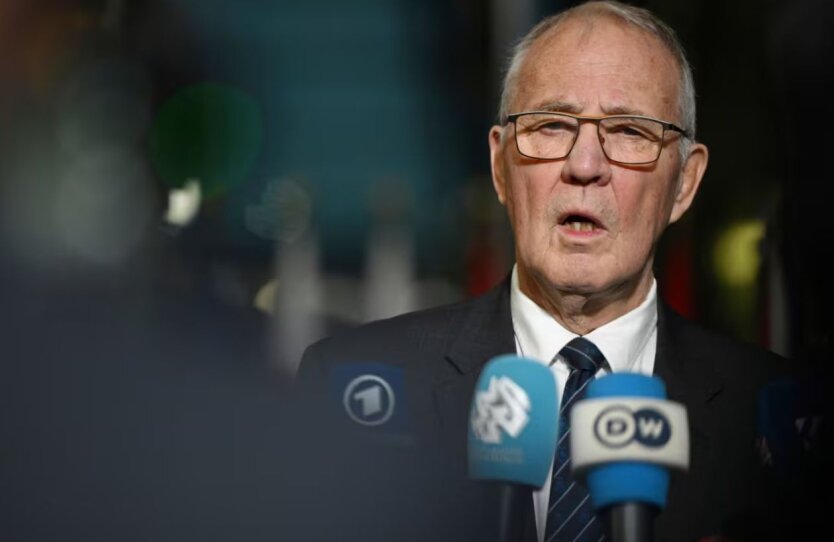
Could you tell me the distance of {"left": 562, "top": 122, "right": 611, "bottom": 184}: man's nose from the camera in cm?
154

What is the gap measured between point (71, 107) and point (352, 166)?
0.71 m

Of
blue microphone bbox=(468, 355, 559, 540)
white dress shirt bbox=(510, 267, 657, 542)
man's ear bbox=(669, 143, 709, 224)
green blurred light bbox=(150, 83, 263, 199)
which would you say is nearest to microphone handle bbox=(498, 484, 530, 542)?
blue microphone bbox=(468, 355, 559, 540)

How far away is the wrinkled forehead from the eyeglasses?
0.02 meters

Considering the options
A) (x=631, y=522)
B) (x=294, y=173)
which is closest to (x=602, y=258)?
(x=631, y=522)

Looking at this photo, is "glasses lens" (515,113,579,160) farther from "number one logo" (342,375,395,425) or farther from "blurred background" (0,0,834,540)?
"number one logo" (342,375,395,425)

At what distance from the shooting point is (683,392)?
1.61 meters

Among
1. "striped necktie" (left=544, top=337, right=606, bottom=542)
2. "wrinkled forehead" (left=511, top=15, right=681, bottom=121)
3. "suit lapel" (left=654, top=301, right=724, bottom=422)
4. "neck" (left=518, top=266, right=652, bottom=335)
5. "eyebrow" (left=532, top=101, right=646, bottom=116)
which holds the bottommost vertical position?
Answer: "striped necktie" (left=544, top=337, right=606, bottom=542)

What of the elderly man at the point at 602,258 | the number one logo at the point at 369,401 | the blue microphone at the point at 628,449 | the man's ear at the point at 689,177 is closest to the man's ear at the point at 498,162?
the elderly man at the point at 602,258

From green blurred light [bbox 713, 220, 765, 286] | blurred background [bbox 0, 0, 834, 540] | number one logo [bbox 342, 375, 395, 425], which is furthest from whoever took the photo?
green blurred light [bbox 713, 220, 765, 286]

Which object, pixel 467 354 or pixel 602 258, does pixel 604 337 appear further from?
pixel 467 354

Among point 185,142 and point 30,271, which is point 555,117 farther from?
point 30,271

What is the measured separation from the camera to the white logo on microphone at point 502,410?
3.73 ft

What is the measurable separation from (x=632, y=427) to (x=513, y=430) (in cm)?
16

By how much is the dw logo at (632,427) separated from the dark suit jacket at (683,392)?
1.34 feet
